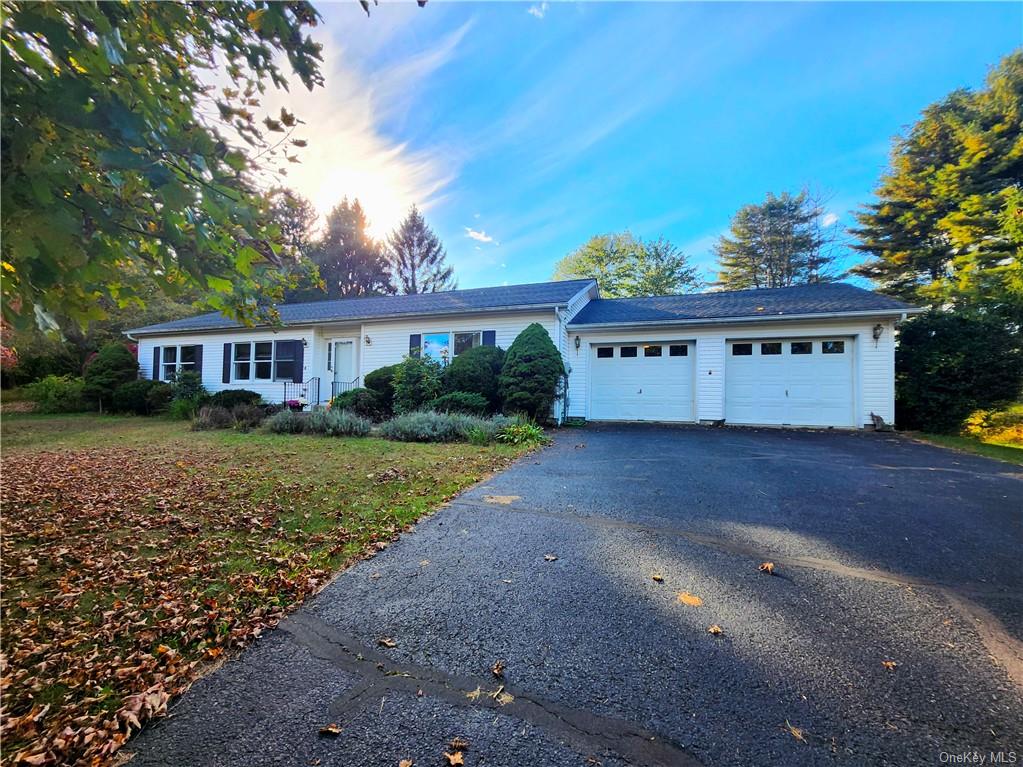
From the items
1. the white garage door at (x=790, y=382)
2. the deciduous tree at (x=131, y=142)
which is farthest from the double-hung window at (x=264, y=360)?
the white garage door at (x=790, y=382)

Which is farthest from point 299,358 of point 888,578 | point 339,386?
point 888,578

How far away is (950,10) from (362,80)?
9.69 m

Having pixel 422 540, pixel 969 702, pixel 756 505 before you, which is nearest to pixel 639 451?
pixel 756 505

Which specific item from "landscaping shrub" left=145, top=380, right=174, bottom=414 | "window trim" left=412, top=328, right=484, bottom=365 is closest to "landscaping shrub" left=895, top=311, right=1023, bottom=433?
"window trim" left=412, top=328, right=484, bottom=365

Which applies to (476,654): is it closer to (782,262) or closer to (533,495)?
(533,495)

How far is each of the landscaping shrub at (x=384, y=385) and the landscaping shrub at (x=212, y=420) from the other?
3822 mm

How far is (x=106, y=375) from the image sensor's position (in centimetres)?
1518

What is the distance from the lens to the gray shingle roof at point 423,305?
12.9 metres

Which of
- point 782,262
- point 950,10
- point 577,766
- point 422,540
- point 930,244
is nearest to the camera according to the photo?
point 577,766

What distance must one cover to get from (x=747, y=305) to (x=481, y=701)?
12.8m

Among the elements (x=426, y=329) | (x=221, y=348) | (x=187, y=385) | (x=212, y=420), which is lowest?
(x=212, y=420)

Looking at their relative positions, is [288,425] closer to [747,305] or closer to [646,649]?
[646,649]

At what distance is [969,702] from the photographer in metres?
1.78

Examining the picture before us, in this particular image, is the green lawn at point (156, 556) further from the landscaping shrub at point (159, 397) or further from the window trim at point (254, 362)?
the landscaping shrub at point (159, 397)
